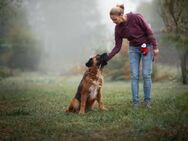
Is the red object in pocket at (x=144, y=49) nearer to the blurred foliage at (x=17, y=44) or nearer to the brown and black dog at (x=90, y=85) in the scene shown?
the brown and black dog at (x=90, y=85)

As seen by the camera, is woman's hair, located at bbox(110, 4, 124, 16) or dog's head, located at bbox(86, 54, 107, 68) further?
dog's head, located at bbox(86, 54, 107, 68)

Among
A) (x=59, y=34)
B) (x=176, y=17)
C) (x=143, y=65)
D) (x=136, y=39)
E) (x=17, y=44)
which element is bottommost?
(x=143, y=65)

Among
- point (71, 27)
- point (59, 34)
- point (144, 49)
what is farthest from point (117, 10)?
point (71, 27)

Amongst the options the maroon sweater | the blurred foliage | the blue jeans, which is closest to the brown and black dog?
the blue jeans

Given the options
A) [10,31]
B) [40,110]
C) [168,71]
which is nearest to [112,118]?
[40,110]

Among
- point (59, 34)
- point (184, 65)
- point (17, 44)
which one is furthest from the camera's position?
point (59, 34)

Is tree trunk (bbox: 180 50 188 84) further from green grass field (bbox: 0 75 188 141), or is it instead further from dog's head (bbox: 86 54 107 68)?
dog's head (bbox: 86 54 107 68)

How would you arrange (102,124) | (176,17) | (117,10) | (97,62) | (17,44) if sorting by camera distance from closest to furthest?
(102,124), (117,10), (97,62), (176,17), (17,44)

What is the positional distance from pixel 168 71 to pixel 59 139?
18578mm

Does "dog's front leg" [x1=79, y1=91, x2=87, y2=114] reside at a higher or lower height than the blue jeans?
lower

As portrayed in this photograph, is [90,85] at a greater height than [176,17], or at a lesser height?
lesser

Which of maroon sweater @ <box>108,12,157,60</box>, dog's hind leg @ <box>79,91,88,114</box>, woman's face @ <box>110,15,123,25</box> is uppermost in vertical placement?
woman's face @ <box>110,15,123,25</box>

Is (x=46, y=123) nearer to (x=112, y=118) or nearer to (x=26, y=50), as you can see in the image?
(x=112, y=118)

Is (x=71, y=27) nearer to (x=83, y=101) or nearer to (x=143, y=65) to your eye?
(x=143, y=65)
